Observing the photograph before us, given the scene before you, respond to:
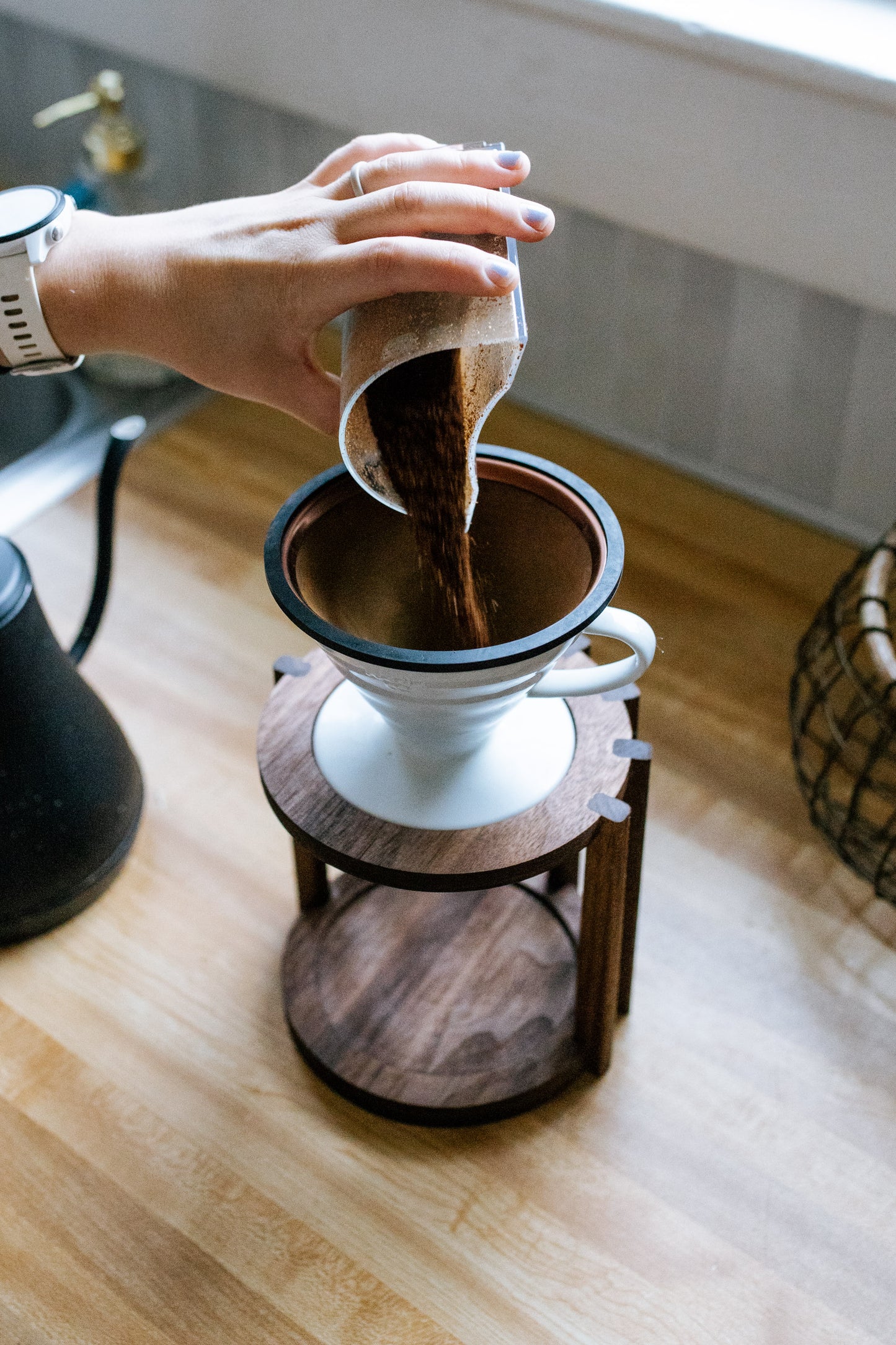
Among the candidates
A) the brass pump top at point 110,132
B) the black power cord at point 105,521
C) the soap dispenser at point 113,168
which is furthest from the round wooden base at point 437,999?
the brass pump top at point 110,132

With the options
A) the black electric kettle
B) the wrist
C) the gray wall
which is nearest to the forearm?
the wrist

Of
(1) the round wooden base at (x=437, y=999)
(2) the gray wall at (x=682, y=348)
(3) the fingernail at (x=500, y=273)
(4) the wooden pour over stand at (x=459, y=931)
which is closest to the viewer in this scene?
(3) the fingernail at (x=500, y=273)

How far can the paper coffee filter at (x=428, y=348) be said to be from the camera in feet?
1.89

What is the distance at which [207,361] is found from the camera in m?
→ 0.70

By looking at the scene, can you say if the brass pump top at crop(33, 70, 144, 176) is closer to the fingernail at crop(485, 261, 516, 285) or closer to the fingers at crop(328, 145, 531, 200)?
the fingers at crop(328, 145, 531, 200)

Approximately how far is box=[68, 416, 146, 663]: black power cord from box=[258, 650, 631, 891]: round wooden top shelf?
22 centimetres

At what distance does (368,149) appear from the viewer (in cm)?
68

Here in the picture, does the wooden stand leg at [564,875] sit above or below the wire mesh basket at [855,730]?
below

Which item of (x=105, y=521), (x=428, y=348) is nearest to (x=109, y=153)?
(x=105, y=521)

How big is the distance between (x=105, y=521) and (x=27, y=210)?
0.70 feet

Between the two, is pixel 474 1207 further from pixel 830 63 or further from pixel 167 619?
pixel 830 63

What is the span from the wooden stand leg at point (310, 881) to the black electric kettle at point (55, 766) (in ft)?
0.46

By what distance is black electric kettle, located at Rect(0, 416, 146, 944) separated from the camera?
0.79 m

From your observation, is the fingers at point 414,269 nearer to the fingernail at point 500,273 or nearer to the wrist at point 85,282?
the fingernail at point 500,273
